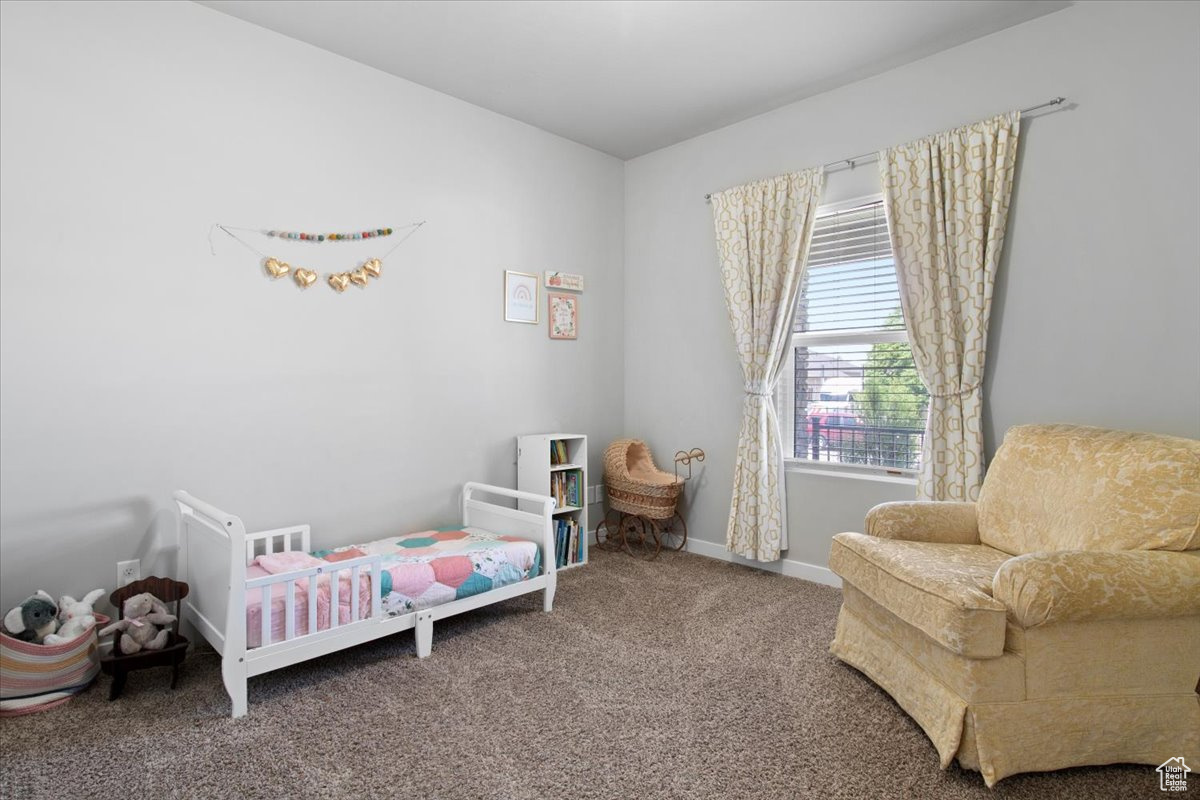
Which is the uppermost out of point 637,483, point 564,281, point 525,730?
point 564,281

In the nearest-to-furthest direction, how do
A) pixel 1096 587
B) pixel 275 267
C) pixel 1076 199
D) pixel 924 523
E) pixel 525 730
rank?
1. pixel 1096 587
2. pixel 525 730
3. pixel 924 523
4. pixel 1076 199
5. pixel 275 267

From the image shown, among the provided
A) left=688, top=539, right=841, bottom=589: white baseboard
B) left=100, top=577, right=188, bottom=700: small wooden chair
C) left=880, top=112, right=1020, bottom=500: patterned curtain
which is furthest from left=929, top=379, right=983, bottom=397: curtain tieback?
left=100, top=577, right=188, bottom=700: small wooden chair

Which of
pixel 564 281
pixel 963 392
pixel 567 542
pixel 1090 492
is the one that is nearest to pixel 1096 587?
pixel 1090 492

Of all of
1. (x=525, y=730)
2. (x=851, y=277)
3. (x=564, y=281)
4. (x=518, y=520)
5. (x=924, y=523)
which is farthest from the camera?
(x=564, y=281)

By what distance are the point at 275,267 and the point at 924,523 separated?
2799 mm

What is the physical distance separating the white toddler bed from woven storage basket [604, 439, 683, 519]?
1.16 meters

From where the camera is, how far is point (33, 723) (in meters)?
1.88

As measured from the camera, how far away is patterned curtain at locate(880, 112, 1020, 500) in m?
2.63

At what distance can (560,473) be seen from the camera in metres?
3.57

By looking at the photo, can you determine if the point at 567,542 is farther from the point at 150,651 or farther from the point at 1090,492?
the point at 1090,492

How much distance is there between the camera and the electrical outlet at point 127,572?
231 cm

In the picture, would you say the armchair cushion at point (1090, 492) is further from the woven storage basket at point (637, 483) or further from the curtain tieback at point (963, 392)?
the woven storage basket at point (637, 483)

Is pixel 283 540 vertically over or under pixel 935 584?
under

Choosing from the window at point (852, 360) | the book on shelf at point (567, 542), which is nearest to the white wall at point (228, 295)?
the book on shelf at point (567, 542)
